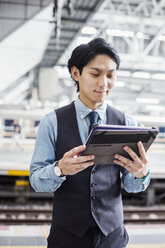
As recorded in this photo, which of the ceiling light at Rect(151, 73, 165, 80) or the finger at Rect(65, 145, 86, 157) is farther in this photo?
the ceiling light at Rect(151, 73, 165, 80)

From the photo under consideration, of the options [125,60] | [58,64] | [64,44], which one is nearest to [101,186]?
[125,60]

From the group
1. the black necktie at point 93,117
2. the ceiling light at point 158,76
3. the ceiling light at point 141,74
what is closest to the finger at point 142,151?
the black necktie at point 93,117

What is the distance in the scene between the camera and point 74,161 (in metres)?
1.37

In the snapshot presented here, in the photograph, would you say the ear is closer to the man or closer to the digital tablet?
the man

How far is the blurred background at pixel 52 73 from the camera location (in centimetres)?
580

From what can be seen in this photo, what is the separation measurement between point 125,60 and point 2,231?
427 inches

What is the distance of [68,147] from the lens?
5.22ft

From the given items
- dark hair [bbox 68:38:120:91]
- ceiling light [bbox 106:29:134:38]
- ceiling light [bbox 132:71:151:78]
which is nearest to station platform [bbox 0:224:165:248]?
dark hair [bbox 68:38:120:91]

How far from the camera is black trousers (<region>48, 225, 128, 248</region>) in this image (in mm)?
1568

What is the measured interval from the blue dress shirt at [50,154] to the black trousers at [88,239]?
0.80ft

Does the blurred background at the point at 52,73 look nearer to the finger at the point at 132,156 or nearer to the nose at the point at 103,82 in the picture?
the finger at the point at 132,156

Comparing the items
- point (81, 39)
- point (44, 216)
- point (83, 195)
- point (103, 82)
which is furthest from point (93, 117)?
point (81, 39)

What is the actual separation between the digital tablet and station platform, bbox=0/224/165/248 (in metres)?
2.67

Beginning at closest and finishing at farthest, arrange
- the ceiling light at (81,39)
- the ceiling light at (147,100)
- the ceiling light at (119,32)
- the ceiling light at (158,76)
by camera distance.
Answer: the ceiling light at (119,32)
the ceiling light at (81,39)
the ceiling light at (158,76)
the ceiling light at (147,100)
